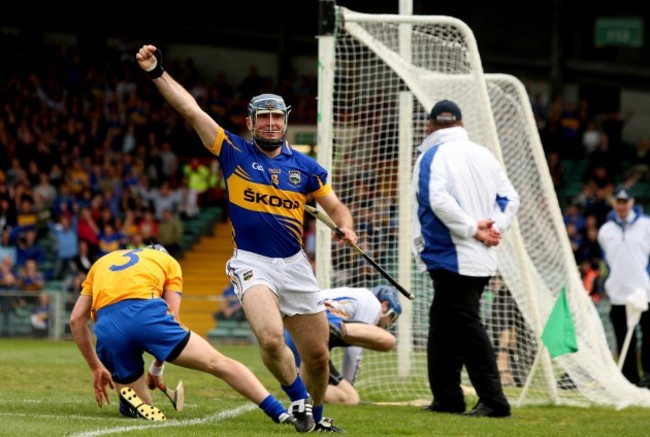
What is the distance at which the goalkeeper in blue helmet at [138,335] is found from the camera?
8.45 meters

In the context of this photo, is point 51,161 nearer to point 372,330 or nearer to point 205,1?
point 205,1

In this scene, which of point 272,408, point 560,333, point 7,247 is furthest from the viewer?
point 7,247

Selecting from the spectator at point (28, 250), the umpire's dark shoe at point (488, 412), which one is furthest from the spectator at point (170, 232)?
the umpire's dark shoe at point (488, 412)

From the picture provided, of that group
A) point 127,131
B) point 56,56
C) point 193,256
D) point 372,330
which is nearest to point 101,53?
point 56,56

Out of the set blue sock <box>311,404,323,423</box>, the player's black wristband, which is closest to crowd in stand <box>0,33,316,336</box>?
blue sock <box>311,404,323,423</box>

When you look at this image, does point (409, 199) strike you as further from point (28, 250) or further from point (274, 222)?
point (28, 250)

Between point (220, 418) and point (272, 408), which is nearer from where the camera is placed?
point (272, 408)

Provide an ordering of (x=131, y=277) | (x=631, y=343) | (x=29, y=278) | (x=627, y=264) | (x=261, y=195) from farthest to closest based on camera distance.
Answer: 1. (x=29, y=278)
2. (x=627, y=264)
3. (x=631, y=343)
4. (x=131, y=277)
5. (x=261, y=195)

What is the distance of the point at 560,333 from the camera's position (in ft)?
35.3

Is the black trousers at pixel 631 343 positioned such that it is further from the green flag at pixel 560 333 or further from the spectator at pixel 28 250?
the spectator at pixel 28 250

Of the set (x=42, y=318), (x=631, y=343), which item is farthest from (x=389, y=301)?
(x=42, y=318)

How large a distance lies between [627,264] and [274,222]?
6.56 meters

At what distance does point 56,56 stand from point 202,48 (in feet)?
12.0

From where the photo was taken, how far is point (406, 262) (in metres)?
12.8
